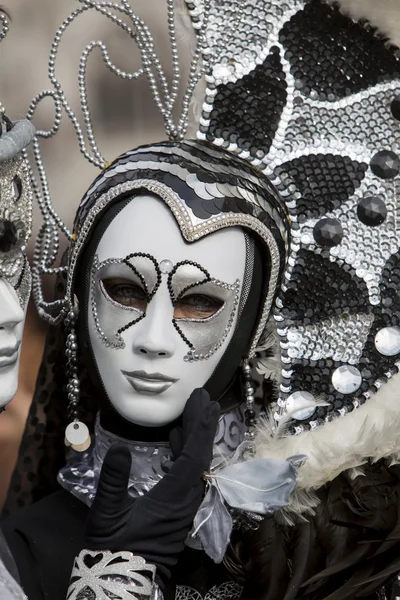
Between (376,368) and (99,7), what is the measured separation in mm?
861

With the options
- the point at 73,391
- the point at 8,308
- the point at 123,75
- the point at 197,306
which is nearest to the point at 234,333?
the point at 197,306

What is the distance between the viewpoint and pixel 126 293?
6.12ft

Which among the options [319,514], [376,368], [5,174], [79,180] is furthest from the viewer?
[79,180]

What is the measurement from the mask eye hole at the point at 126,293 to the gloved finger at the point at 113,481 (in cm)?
31

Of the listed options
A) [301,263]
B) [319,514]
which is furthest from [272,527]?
[301,263]

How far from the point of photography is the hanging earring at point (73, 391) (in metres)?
1.96

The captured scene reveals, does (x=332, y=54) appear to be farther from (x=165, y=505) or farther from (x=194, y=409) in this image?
(x=165, y=505)

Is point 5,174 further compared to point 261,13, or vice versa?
point 261,13

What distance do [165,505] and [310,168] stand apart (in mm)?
703

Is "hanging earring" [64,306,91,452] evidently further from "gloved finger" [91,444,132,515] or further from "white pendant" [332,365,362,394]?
"white pendant" [332,365,362,394]

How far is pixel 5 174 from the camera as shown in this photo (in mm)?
1712

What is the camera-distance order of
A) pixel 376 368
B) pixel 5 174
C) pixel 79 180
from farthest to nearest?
1. pixel 79 180
2. pixel 376 368
3. pixel 5 174

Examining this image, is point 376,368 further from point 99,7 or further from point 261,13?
point 99,7

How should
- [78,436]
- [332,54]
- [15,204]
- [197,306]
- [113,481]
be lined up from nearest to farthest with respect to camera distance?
1. [113,481]
2. [15,204]
3. [197,306]
4. [78,436]
5. [332,54]
